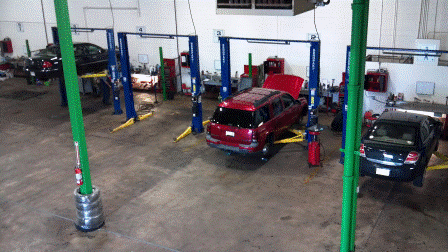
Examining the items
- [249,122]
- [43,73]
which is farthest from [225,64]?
[43,73]

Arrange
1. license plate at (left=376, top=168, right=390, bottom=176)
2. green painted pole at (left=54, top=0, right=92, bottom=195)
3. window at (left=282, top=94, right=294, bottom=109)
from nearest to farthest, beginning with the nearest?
green painted pole at (left=54, top=0, right=92, bottom=195)
license plate at (left=376, top=168, right=390, bottom=176)
window at (left=282, top=94, right=294, bottom=109)

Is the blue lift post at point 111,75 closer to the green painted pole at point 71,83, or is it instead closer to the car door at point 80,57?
the car door at point 80,57

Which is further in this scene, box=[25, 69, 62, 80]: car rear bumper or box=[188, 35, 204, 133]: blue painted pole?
box=[25, 69, 62, 80]: car rear bumper

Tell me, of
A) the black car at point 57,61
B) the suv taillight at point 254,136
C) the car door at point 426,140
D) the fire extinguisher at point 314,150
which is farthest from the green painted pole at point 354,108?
the black car at point 57,61

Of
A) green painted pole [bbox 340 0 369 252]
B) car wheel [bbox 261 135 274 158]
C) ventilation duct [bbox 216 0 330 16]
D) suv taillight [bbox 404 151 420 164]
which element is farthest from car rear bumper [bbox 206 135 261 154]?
ventilation duct [bbox 216 0 330 16]

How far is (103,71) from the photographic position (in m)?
17.2

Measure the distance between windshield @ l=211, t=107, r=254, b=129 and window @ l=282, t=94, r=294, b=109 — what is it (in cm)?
177

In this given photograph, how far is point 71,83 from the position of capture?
24.0 feet

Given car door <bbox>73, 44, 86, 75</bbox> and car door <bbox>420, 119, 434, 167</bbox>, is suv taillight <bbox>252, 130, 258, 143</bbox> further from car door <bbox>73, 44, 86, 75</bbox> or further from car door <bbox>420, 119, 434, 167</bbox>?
car door <bbox>73, 44, 86, 75</bbox>

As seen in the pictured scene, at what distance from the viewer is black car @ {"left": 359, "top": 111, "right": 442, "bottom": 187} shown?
8602 mm

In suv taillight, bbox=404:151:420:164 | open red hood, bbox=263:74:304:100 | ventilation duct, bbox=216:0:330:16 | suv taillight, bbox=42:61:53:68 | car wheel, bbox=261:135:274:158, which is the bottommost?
car wheel, bbox=261:135:274:158

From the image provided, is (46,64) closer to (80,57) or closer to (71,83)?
(80,57)

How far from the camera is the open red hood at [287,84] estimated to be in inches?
513

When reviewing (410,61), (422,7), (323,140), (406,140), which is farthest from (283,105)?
(422,7)
